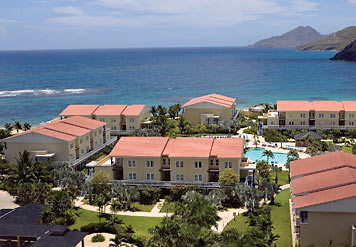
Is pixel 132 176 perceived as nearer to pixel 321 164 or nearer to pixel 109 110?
pixel 321 164

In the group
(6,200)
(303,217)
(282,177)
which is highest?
(303,217)

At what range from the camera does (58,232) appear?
2784 centimetres

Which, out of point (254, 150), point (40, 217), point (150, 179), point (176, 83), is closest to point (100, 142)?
point (150, 179)

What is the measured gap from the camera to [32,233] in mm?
28312

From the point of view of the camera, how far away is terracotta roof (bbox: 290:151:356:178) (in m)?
34.8

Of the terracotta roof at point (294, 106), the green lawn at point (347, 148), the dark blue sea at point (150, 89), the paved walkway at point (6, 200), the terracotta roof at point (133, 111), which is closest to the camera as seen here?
the paved walkway at point (6, 200)

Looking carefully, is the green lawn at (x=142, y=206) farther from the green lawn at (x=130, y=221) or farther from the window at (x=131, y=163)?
the window at (x=131, y=163)

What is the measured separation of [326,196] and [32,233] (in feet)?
66.1

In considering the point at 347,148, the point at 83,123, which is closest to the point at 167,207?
the point at 83,123

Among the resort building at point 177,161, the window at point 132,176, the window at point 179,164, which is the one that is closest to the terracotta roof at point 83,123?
the resort building at point 177,161

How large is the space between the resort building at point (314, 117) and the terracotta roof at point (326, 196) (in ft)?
118

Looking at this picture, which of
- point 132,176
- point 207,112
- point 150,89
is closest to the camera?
point 132,176

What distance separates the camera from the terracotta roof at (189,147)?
41.8m

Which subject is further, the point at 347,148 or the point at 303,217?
the point at 347,148
